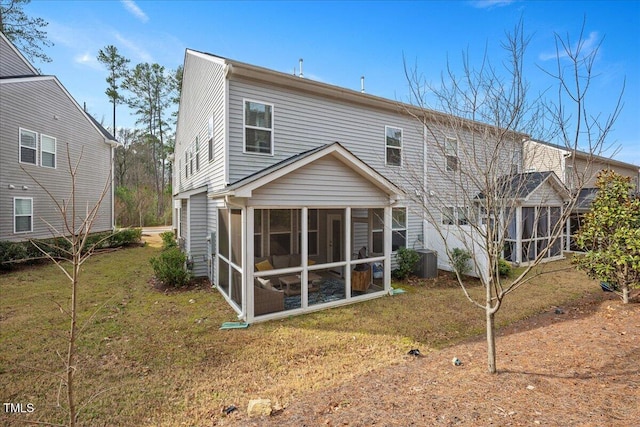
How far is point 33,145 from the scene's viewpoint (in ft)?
44.2

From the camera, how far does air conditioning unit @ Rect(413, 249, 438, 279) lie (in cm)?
1045

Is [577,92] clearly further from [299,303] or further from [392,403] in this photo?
[299,303]

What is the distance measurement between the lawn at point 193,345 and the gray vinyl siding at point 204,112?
3.66 m

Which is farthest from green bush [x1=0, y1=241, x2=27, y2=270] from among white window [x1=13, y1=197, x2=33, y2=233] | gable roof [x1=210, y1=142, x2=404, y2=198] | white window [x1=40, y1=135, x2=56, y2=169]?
gable roof [x1=210, y1=142, x2=404, y2=198]

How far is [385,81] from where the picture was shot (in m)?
7.26

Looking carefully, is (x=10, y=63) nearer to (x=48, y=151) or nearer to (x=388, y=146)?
(x=48, y=151)

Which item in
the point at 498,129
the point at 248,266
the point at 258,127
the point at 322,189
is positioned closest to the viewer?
the point at 498,129

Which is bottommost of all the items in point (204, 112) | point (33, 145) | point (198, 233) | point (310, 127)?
point (198, 233)

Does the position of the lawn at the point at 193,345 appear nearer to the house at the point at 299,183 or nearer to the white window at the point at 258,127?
the house at the point at 299,183

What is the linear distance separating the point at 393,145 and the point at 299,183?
5.66m

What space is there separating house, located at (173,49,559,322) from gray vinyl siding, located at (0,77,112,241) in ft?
21.6

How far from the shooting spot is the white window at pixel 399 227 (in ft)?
36.6

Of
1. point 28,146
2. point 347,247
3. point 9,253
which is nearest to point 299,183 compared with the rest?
point 347,247

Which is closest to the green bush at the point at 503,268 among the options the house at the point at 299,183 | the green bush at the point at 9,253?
the house at the point at 299,183
